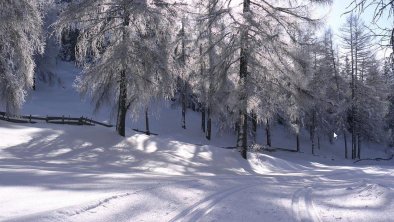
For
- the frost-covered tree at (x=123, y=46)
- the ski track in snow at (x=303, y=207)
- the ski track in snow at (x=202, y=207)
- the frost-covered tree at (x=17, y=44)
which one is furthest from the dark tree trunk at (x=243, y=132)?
the ski track in snow at (x=202, y=207)

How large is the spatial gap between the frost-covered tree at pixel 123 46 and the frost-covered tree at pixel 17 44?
4.15 feet

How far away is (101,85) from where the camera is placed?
66.9ft

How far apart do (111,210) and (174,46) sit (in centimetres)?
1493

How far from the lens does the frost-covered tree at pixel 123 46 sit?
63.5 ft

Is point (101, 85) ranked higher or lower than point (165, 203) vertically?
higher

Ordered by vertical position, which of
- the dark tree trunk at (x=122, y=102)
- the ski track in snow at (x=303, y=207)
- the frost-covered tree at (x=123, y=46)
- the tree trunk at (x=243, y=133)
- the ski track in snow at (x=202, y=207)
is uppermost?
the frost-covered tree at (x=123, y=46)

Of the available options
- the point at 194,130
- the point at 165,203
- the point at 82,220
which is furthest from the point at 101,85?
the point at 194,130

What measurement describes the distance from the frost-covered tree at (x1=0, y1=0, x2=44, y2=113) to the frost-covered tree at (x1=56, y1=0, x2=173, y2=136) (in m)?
1.27

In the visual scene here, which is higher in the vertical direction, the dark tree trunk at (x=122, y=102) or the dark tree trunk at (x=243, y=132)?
the dark tree trunk at (x=122, y=102)

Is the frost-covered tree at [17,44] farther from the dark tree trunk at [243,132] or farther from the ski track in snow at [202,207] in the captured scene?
the ski track in snow at [202,207]

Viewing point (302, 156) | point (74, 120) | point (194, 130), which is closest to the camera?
point (74, 120)

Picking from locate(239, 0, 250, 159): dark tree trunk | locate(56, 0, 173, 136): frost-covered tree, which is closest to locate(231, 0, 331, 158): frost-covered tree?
locate(239, 0, 250, 159): dark tree trunk

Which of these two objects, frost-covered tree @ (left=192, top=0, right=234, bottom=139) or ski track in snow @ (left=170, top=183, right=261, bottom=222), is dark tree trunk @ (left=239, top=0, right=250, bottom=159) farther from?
ski track in snow @ (left=170, top=183, right=261, bottom=222)

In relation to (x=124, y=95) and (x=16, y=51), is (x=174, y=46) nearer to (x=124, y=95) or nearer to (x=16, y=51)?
(x=124, y=95)
